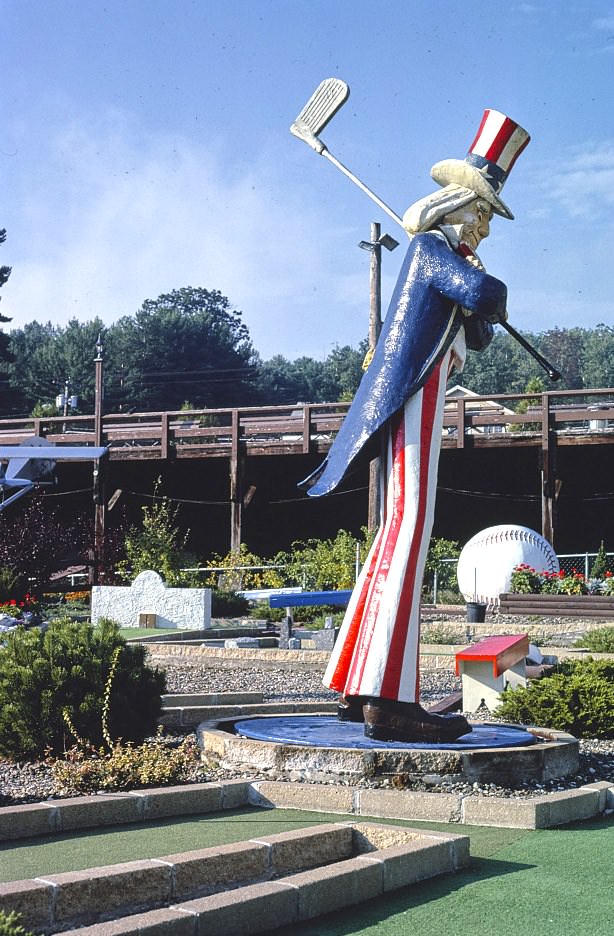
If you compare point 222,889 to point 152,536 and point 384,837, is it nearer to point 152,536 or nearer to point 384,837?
point 384,837

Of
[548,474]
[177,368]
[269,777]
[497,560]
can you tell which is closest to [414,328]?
[269,777]

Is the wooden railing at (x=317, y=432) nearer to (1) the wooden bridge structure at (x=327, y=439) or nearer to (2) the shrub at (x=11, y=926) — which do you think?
(1) the wooden bridge structure at (x=327, y=439)

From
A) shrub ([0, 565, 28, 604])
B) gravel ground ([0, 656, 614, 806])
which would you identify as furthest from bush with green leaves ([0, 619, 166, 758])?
shrub ([0, 565, 28, 604])

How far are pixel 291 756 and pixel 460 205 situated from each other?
3.64 m

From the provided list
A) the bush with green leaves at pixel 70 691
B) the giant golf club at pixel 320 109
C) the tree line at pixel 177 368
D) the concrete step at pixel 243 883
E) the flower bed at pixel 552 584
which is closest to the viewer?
the concrete step at pixel 243 883

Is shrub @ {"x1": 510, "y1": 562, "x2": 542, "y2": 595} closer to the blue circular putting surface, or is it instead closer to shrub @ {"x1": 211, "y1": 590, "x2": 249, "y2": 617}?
shrub @ {"x1": 211, "y1": 590, "x2": 249, "y2": 617}

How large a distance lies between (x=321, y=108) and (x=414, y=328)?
5.41 metres

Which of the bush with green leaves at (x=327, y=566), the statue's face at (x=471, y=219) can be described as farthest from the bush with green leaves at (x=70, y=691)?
the bush with green leaves at (x=327, y=566)

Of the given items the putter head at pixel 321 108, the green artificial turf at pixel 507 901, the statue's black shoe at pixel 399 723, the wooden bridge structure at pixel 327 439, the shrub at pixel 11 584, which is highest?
the putter head at pixel 321 108

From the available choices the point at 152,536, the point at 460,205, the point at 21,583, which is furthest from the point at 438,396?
the point at 152,536

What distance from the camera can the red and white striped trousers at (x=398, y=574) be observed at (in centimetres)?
690

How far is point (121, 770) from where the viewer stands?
21.5 feet

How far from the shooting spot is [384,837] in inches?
213

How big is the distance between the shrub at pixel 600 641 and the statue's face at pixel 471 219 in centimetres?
874
